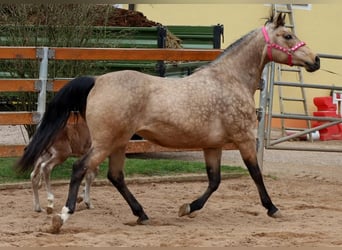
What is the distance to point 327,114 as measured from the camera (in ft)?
54.2

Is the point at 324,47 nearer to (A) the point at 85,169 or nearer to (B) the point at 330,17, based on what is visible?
(B) the point at 330,17

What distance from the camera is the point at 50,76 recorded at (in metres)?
11.3

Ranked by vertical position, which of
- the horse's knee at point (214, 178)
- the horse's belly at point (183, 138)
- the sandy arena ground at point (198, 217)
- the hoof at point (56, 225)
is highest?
the horse's belly at point (183, 138)

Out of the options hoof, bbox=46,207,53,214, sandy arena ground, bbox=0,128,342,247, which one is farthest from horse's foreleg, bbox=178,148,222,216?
hoof, bbox=46,207,53,214

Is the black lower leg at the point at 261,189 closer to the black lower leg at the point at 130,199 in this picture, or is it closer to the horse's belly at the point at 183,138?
the horse's belly at the point at 183,138

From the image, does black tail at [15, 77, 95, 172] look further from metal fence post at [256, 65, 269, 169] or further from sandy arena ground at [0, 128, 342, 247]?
metal fence post at [256, 65, 269, 169]

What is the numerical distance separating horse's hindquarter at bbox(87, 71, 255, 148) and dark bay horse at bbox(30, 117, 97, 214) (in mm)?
1160

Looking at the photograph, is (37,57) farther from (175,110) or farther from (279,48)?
(279,48)

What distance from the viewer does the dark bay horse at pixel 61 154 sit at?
8.83 metres

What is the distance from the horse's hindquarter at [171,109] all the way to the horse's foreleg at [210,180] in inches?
11.2

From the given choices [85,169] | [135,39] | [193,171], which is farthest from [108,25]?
[85,169]

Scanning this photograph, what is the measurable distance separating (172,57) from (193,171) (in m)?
1.65

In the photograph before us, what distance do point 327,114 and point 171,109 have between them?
29.9 ft

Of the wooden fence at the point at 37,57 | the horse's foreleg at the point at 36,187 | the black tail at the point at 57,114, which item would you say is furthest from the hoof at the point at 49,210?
the wooden fence at the point at 37,57
